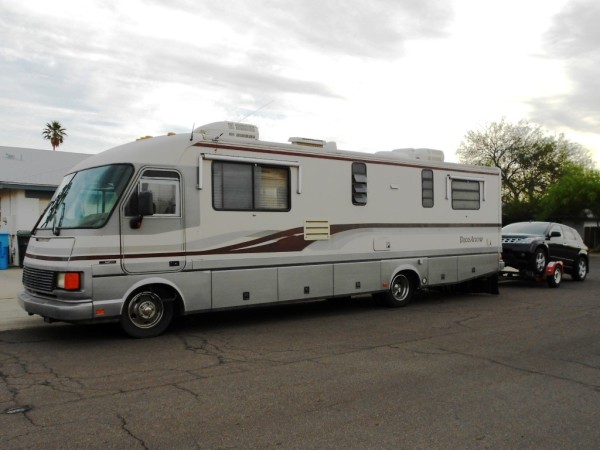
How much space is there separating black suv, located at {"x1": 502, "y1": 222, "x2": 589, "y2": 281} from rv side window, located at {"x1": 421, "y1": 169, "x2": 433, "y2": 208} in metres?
5.30

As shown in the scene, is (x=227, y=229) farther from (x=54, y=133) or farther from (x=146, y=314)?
(x=54, y=133)

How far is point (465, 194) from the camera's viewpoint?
13.5 metres

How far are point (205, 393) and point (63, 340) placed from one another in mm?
3582

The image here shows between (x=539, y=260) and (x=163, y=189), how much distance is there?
11.9m

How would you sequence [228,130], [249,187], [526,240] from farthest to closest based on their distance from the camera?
[526,240] < [249,187] < [228,130]

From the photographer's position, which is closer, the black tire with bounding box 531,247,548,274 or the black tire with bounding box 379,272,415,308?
the black tire with bounding box 379,272,415,308

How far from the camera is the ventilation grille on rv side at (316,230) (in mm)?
10422

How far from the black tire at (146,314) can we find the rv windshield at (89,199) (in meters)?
1.24

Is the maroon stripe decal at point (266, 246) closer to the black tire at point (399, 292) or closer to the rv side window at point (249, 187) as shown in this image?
the rv side window at point (249, 187)

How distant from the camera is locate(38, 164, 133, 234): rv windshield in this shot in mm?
8281

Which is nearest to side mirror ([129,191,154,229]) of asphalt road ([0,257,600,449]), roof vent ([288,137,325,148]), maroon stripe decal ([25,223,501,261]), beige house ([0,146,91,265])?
maroon stripe decal ([25,223,501,261])

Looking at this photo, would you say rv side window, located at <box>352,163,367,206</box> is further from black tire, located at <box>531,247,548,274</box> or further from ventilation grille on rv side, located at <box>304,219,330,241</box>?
black tire, located at <box>531,247,548,274</box>

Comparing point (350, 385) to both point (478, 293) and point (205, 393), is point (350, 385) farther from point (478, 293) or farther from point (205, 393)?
point (478, 293)

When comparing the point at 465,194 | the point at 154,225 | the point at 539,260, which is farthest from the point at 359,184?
the point at 539,260
